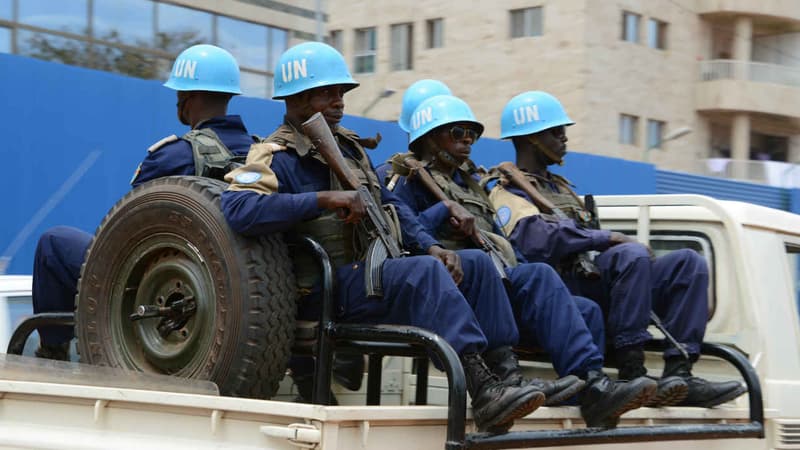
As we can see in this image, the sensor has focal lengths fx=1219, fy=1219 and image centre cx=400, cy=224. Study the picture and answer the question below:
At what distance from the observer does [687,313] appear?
190 inches

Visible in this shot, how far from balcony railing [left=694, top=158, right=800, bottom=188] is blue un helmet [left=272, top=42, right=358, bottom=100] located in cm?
2717

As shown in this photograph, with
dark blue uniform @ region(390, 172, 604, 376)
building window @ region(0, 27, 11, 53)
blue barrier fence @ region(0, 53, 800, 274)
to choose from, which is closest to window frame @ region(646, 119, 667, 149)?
building window @ region(0, 27, 11, 53)

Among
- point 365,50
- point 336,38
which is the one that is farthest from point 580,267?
point 336,38

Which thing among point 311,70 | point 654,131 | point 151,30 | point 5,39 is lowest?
point 311,70

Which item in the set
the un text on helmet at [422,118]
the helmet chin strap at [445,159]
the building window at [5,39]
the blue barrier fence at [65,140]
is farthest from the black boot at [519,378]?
the building window at [5,39]

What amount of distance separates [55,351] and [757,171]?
90.5 feet

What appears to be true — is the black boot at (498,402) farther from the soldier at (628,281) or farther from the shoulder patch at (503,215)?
the shoulder patch at (503,215)

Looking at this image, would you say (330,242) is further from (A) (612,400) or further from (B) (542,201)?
(B) (542,201)

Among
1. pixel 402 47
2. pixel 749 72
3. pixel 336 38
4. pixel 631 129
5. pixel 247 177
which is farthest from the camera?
pixel 749 72

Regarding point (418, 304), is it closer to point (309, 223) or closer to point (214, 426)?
point (309, 223)

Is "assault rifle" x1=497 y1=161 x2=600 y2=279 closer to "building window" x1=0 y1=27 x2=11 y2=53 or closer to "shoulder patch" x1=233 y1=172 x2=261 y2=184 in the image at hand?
"shoulder patch" x1=233 y1=172 x2=261 y2=184

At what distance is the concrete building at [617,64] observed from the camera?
2806 cm

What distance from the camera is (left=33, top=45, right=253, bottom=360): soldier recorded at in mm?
4547

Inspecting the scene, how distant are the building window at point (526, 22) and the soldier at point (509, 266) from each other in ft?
78.3
